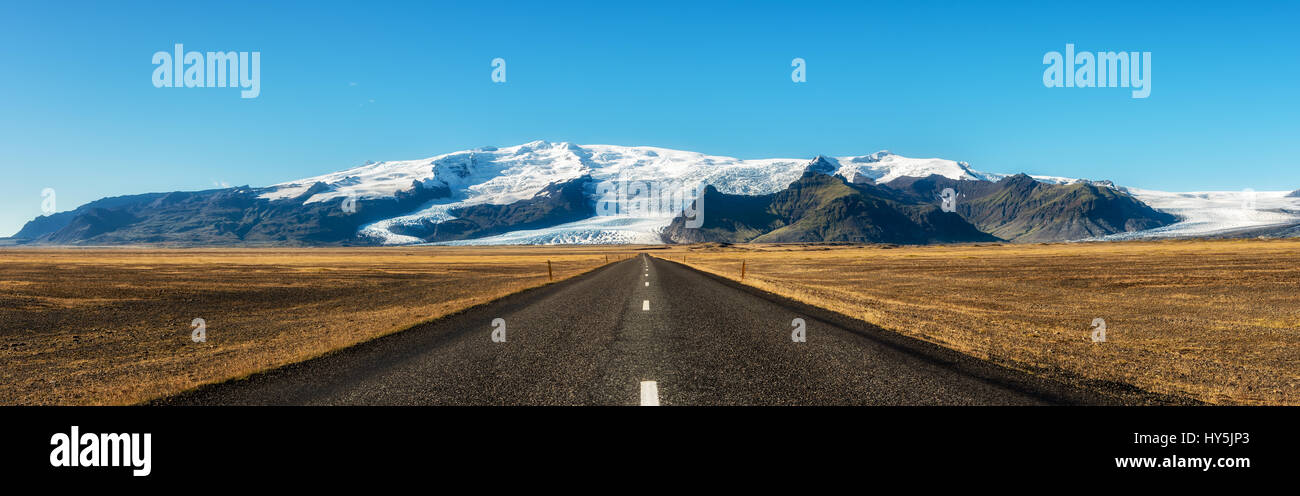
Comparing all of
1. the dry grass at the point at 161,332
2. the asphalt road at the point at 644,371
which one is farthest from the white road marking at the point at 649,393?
the dry grass at the point at 161,332

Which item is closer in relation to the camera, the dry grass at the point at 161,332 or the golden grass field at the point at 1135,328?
the golden grass field at the point at 1135,328

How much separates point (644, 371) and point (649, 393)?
5.33ft

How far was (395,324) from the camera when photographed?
16766 millimetres

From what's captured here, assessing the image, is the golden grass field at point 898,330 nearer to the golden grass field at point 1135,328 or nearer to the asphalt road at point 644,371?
the golden grass field at point 1135,328

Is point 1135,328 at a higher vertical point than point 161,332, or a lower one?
higher

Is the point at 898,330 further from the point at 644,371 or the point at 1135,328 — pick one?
the point at 644,371

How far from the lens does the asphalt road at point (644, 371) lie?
7.45 metres

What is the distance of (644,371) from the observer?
9.14m

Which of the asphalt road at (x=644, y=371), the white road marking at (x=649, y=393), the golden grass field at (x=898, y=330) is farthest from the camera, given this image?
the golden grass field at (x=898, y=330)

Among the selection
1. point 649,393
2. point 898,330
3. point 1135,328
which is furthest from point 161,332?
point 1135,328

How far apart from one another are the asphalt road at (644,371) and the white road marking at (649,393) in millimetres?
24

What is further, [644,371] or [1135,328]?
[1135,328]
